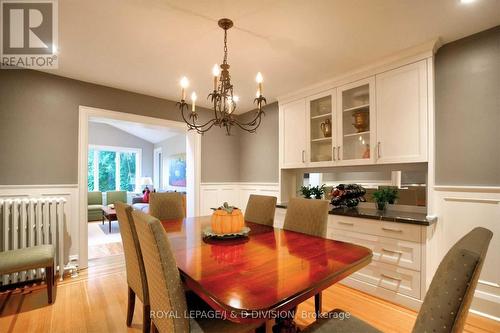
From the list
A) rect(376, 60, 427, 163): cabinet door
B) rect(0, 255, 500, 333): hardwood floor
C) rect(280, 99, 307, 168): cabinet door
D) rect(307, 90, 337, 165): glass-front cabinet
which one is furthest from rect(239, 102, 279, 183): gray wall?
rect(0, 255, 500, 333): hardwood floor

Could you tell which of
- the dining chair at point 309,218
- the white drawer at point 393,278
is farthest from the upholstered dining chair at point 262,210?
the white drawer at point 393,278

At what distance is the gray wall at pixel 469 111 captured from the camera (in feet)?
6.31

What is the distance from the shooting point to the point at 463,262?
0.65 metres

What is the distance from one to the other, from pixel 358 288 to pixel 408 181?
1.23m

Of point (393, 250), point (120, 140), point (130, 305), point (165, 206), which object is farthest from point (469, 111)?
point (120, 140)

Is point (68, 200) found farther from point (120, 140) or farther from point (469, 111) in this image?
point (120, 140)

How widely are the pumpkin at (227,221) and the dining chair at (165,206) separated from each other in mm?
1155

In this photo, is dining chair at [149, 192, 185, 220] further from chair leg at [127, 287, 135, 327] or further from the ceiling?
the ceiling

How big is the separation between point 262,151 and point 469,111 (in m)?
2.59

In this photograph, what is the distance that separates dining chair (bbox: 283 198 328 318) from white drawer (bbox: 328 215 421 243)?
0.77m

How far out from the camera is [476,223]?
6.48 ft

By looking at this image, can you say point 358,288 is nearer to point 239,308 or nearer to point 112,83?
point 239,308

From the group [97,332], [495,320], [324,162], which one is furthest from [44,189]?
[495,320]

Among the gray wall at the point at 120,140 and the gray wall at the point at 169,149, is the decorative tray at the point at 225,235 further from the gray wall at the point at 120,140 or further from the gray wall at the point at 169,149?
the gray wall at the point at 120,140
